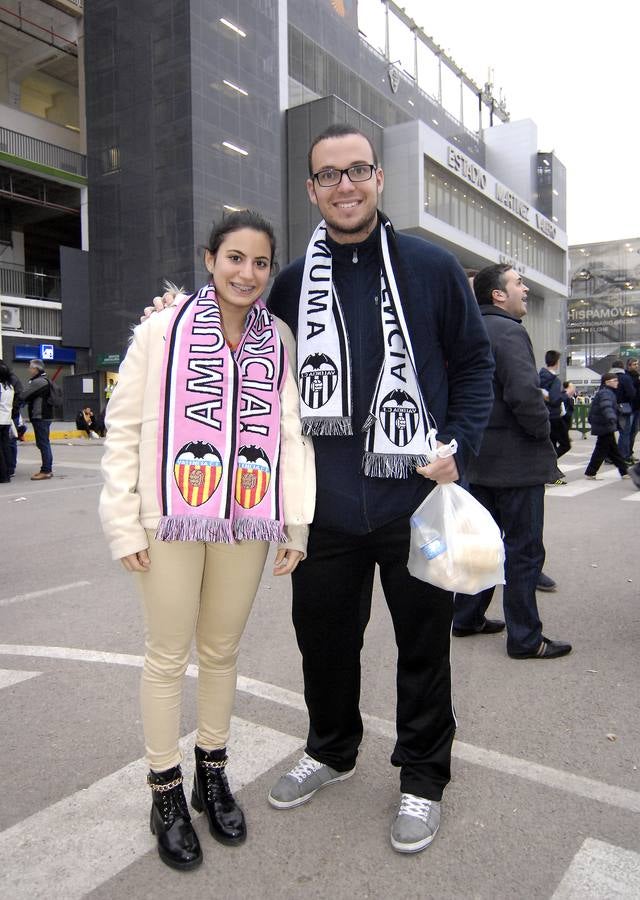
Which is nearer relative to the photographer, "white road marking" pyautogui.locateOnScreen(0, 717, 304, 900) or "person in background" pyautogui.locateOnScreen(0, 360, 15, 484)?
"white road marking" pyautogui.locateOnScreen(0, 717, 304, 900)

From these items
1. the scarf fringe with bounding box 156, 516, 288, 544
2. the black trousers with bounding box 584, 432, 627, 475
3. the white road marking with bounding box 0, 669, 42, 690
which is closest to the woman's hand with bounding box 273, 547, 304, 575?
the scarf fringe with bounding box 156, 516, 288, 544

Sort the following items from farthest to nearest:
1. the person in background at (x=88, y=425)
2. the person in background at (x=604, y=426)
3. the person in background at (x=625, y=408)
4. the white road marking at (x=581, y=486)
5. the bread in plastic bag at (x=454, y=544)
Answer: the person in background at (x=88, y=425), the person in background at (x=625, y=408), the person in background at (x=604, y=426), the white road marking at (x=581, y=486), the bread in plastic bag at (x=454, y=544)

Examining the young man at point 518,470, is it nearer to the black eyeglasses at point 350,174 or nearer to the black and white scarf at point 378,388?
the black and white scarf at point 378,388

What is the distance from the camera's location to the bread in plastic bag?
221 cm

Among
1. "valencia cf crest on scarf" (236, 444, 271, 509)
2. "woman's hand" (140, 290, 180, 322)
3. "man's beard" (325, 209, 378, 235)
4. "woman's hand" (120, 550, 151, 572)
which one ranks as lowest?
"woman's hand" (120, 550, 151, 572)

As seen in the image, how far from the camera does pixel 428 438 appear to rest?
231cm

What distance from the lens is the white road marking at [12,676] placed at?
345cm

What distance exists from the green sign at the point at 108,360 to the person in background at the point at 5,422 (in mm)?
20516

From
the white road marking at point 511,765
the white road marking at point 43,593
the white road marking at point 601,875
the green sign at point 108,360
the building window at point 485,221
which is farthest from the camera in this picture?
the building window at point 485,221

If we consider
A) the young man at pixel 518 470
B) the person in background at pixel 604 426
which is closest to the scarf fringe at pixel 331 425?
the young man at pixel 518 470

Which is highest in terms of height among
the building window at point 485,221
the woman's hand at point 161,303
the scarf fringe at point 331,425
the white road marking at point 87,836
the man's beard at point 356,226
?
the building window at point 485,221

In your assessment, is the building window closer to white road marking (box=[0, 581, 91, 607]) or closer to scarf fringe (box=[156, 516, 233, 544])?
white road marking (box=[0, 581, 91, 607])

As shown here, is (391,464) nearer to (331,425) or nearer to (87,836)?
(331,425)

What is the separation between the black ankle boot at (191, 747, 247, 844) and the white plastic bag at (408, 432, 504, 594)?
926mm
